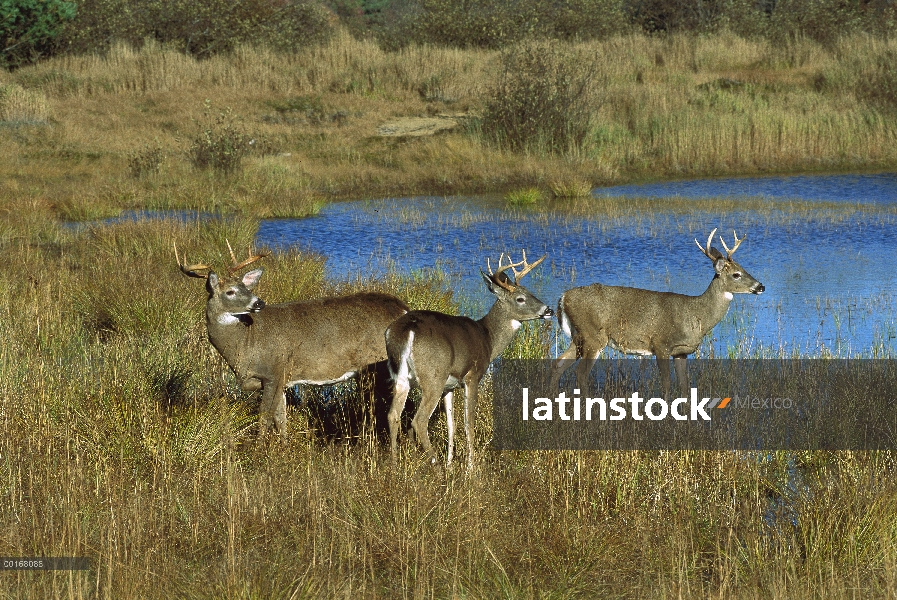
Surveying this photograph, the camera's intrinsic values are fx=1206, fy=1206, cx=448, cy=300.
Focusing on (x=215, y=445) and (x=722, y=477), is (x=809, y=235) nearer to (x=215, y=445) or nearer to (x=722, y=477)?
(x=722, y=477)

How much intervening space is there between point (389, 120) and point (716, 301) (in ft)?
65.6

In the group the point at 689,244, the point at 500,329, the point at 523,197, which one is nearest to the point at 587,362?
the point at 500,329

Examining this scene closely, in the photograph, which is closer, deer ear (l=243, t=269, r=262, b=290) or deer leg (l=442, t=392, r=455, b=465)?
deer leg (l=442, t=392, r=455, b=465)

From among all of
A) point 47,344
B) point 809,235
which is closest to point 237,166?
point 809,235

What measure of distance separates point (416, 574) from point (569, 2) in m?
40.1

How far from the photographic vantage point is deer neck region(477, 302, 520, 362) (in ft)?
26.2

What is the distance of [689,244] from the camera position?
54.3 feet

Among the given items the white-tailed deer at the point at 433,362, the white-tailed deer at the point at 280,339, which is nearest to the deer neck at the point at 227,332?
the white-tailed deer at the point at 280,339

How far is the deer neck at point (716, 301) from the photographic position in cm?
949

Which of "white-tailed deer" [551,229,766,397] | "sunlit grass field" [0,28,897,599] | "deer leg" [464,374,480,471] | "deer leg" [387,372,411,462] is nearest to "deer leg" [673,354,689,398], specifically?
"white-tailed deer" [551,229,766,397]

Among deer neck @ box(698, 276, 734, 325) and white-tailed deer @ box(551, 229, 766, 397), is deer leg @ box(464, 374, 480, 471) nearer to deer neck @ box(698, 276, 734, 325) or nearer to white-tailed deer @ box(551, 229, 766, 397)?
white-tailed deer @ box(551, 229, 766, 397)

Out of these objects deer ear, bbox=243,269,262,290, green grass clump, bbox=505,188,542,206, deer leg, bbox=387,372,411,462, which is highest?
deer ear, bbox=243,269,262,290

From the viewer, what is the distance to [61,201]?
20.3 m

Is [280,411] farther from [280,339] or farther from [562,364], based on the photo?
[562,364]
